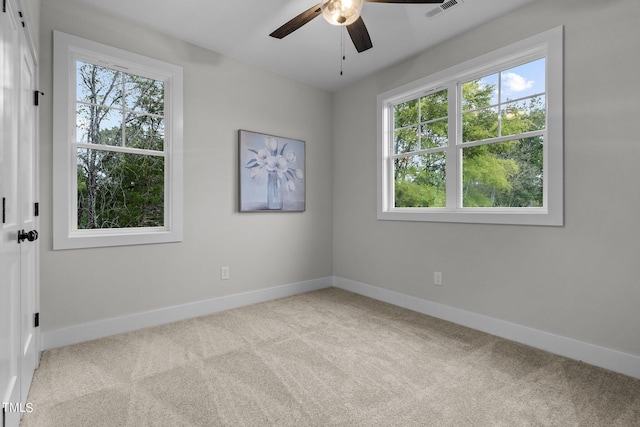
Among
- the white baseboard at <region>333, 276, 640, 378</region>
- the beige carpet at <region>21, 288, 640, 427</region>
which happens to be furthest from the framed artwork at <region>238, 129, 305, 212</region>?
the white baseboard at <region>333, 276, 640, 378</region>

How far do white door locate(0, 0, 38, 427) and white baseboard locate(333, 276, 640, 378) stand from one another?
3067mm

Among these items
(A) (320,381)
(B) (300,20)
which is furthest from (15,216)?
(B) (300,20)

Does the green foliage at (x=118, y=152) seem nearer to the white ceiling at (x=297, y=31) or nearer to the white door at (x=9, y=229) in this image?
the white ceiling at (x=297, y=31)

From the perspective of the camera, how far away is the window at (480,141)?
2.50m

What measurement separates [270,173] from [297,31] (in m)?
1.49

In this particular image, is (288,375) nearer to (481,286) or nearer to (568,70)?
(481,286)

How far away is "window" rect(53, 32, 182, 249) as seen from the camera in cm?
253

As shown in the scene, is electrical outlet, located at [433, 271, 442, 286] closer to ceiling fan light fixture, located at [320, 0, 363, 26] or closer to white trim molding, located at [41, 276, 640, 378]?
white trim molding, located at [41, 276, 640, 378]

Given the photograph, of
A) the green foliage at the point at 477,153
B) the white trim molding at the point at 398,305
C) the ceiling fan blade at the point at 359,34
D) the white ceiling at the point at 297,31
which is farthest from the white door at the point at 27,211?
the green foliage at the point at 477,153

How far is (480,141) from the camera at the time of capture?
2.93m

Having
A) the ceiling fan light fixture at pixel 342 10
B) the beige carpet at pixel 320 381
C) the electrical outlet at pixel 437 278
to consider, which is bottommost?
the beige carpet at pixel 320 381

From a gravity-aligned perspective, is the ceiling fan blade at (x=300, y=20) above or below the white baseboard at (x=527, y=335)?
above

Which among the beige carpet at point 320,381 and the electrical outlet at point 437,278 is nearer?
the beige carpet at point 320,381

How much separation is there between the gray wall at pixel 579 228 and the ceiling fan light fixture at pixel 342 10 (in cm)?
159
